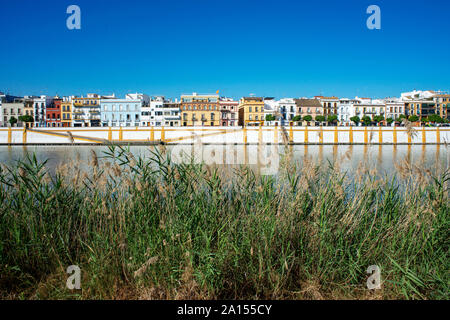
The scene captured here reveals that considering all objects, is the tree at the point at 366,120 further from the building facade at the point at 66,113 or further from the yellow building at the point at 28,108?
the yellow building at the point at 28,108

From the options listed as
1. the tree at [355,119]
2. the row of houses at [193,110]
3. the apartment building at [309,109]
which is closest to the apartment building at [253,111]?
the row of houses at [193,110]

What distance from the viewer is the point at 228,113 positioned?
201 ft

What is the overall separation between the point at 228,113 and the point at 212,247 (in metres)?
58.9

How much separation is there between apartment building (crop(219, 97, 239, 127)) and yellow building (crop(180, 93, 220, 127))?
6.87 feet

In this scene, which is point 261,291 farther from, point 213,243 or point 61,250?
point 61,250

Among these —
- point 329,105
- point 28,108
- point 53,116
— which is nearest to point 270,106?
point 329,105

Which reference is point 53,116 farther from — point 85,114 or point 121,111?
point 121,111

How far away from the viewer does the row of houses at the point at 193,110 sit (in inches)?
2261

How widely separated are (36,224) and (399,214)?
3.45m

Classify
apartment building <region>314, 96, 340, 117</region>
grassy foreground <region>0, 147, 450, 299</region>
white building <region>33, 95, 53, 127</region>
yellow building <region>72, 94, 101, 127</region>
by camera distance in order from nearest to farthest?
1. grassy foreground <region>0, 147, 450, 299</region>
2. yellow building <region>72, 94, 101, 127</region>
3. white building <region>33, 95, 53, 127</region>
4. apartment building <region>314, 96, 340, 117</region>

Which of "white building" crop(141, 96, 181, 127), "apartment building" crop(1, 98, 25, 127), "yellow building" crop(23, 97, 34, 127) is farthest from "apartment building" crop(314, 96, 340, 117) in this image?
"apartment building" crop(1, 98, 25, 127)

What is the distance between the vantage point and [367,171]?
13.1 ft

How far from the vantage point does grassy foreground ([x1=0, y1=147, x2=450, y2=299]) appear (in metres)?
2.54

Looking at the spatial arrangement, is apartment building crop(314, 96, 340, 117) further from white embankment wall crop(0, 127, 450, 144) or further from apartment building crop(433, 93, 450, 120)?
white embankment wall crop(0, 127, 450, 144)
